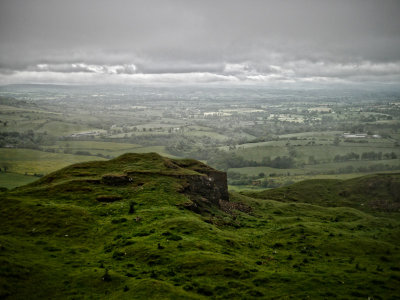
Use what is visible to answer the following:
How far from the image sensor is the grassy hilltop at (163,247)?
2525 centimetres

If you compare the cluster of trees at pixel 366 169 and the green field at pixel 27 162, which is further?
the cluster of trees at pixel 366 169

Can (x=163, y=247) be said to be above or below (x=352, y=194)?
above

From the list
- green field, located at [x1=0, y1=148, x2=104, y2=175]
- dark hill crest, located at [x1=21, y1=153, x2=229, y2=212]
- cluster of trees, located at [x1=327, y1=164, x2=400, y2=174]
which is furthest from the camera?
cluster of trees, located at [x1=327, y1=164, x2=400, y2=174]

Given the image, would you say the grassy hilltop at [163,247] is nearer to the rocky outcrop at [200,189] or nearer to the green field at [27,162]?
the rocky outcrop at [200,189]

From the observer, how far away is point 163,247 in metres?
32.0

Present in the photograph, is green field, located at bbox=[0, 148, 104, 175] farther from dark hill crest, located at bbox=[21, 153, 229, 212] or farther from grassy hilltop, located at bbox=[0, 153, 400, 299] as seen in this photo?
grassy hilltop, located at bbox=[0, 153, 400, 299]

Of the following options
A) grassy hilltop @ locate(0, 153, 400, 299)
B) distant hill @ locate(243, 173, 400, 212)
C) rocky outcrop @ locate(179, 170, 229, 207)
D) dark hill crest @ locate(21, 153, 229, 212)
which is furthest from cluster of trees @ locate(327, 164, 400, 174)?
rocky outcrop @ locate(179, 170, 229, 207)

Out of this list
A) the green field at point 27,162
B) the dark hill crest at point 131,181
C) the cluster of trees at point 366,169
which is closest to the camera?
the dark hill crest at point 131,181

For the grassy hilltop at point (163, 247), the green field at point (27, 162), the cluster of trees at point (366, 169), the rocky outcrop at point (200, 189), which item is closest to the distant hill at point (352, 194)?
the grassy hilltop at point (163, 247)

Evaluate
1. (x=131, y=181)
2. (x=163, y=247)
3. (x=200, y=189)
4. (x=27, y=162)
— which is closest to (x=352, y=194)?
(x=200, y=189)

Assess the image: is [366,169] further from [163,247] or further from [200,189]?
[163,247]

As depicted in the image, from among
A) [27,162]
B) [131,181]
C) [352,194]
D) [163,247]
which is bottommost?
[27,162]

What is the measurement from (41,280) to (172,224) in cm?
1639

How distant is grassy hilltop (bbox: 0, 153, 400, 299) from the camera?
25250 mm
